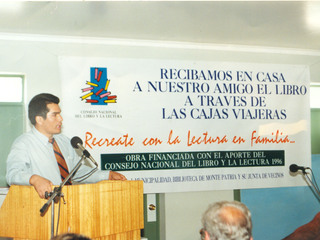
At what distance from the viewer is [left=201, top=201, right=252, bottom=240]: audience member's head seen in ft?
6.55

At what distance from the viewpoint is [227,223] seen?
6.61ft

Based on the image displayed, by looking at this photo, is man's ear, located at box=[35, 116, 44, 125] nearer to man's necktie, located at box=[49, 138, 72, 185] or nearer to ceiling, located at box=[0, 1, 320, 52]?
man's necktie, located at box=[49, 138, 72, 185]

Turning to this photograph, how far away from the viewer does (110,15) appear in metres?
4.37

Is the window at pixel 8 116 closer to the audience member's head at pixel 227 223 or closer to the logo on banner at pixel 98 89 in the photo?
the logo on banner at pixel 98 89

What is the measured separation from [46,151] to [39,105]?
52 centimetres

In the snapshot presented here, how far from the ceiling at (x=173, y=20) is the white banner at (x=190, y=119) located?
1.18 feet

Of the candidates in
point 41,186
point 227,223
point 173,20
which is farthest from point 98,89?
point 227,223

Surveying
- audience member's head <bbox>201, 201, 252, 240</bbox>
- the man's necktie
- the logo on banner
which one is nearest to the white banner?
the logo on banner

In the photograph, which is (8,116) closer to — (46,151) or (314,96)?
(46,151)

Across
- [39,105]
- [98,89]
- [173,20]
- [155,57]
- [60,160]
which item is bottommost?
[60,160]

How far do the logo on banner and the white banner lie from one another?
0.01 metres

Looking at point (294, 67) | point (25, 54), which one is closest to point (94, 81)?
point (25, 54)

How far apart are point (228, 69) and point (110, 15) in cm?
177

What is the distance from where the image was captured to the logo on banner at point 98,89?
4.85 metres
